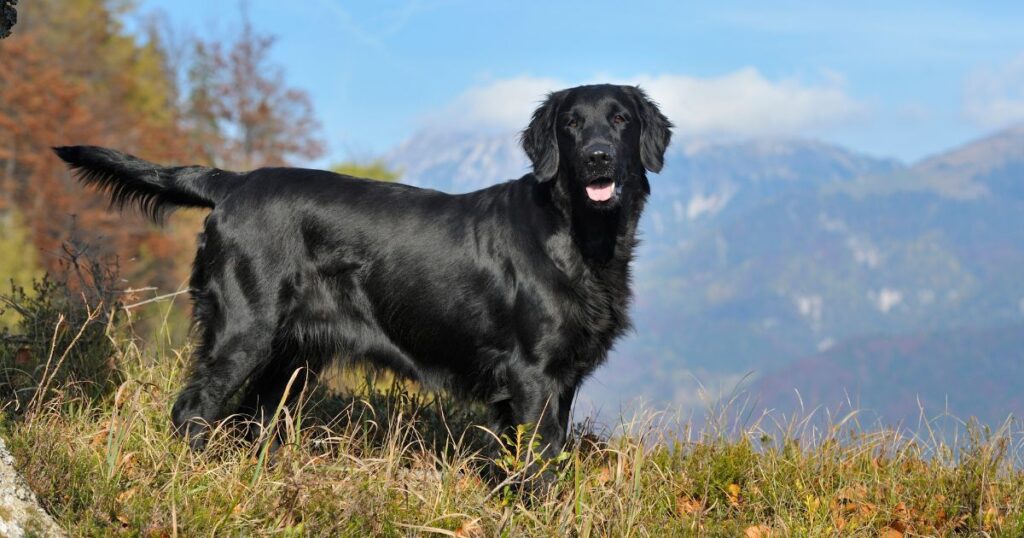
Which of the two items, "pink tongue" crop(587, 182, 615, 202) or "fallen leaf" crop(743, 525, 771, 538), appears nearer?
"fallen leaf" crop(743, 525, 771, 538)

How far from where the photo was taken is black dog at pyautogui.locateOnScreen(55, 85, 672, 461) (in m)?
4.68

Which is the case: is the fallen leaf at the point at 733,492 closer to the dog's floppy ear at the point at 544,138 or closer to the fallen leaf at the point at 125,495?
the dog's floppy ear at the point at 544,138

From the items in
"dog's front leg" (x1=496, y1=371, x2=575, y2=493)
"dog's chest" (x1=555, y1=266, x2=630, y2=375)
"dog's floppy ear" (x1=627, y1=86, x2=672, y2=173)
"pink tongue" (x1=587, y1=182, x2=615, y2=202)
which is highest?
"dog's floppy ear" (x1=627, y1=86, x2=672, y2=173)

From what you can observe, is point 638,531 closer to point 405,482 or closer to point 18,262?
point 405,482

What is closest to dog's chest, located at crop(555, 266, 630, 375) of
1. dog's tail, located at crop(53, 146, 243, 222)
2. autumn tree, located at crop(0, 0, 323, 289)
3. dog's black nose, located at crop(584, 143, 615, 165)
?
dog's black nose, located at crop(584, 143, 615, 165)

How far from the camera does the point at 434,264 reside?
16.1ft

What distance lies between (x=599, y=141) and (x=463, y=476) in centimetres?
171

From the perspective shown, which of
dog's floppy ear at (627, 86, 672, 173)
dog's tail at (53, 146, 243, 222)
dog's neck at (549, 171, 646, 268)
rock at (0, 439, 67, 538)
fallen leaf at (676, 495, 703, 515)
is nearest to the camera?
rock at (0, 439, 67, 538)

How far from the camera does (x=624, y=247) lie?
16.1ft

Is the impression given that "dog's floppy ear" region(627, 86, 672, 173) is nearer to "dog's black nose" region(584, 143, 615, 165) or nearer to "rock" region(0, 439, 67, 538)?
"dog's black nose" region(584, 143, 615, 165)

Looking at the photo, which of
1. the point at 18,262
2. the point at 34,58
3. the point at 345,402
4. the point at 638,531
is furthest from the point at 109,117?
the point at 638,531

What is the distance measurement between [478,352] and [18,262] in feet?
81.7

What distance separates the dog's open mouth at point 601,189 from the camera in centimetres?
466

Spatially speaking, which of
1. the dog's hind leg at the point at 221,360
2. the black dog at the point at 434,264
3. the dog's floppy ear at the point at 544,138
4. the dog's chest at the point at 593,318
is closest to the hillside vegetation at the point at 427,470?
the dog's hind leg at the point at 221,360
